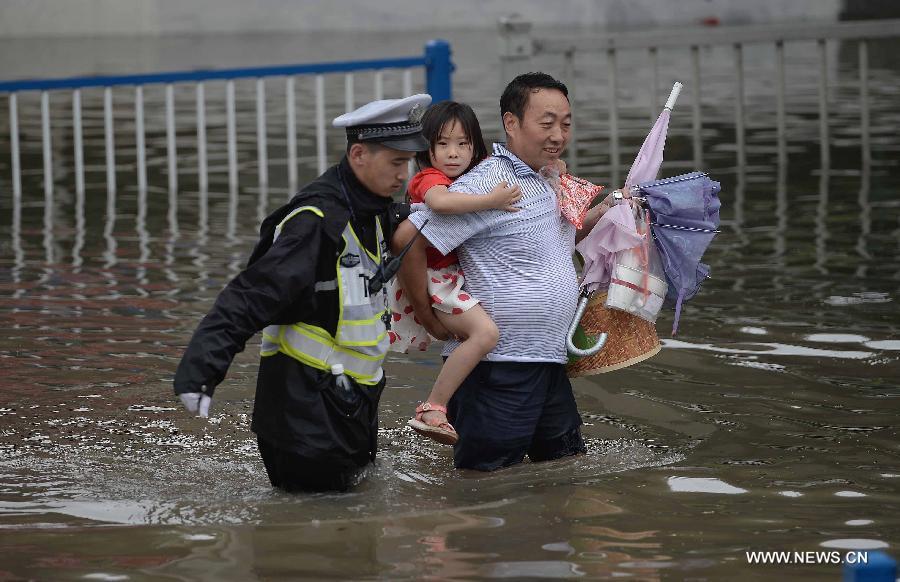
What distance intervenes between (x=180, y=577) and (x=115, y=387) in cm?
276

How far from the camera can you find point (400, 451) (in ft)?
19.9

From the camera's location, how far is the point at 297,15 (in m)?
34.6

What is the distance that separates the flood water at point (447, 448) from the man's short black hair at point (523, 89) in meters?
1.29

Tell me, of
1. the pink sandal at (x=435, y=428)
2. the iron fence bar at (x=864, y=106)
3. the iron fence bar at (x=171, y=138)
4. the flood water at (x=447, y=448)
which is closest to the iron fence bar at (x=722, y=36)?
the iron fence bar at (x=864, y=106)

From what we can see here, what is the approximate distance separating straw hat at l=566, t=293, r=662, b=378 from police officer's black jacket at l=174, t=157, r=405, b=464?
3.04 ft

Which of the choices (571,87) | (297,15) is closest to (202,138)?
(571,87)

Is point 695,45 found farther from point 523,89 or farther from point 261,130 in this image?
point 523,89

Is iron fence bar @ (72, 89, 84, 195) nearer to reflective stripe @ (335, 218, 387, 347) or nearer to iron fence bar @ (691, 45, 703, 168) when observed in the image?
iron fence bar @ (691, 45, 703, 168)

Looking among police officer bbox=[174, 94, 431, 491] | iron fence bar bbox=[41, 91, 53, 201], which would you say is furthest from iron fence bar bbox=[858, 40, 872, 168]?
police officer bbox=[174, 94, 431, 491]

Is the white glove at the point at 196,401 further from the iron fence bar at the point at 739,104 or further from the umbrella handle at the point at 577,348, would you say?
the iron fence bar at the point at 739,104

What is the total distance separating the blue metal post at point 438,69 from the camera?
1257 centimetres

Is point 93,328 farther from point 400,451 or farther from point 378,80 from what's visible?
→ point 378,80

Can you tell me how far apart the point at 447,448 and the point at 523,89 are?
154 centimetres

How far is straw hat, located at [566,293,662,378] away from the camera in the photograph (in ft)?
18.3
